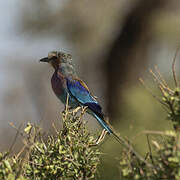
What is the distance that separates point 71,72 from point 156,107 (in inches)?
125

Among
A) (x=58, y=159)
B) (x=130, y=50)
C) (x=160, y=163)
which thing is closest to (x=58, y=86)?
(x=58, y=159)

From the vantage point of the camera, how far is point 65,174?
264 cm

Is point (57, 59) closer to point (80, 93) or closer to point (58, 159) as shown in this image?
point (80, 93)

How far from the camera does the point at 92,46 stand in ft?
64.4

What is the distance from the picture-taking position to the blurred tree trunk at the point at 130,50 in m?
16.4

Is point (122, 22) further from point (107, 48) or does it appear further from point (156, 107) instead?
point (156, 107)

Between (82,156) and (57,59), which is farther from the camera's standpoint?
(57,59)

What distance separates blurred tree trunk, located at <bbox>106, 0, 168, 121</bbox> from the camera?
53.9 ft

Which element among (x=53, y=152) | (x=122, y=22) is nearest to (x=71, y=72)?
(x=53, y=152)

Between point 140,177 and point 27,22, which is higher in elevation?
point 27,22

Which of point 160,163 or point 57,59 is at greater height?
point 57,59

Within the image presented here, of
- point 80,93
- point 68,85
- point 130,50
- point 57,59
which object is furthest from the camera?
point 130,50

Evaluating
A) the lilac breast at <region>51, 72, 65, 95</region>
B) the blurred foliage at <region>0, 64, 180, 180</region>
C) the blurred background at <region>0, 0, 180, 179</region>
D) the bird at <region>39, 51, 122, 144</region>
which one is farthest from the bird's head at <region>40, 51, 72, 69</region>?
the blurred background at <region>0, 0, 180, 179</region>

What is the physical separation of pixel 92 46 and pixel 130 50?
3190 millimetres
